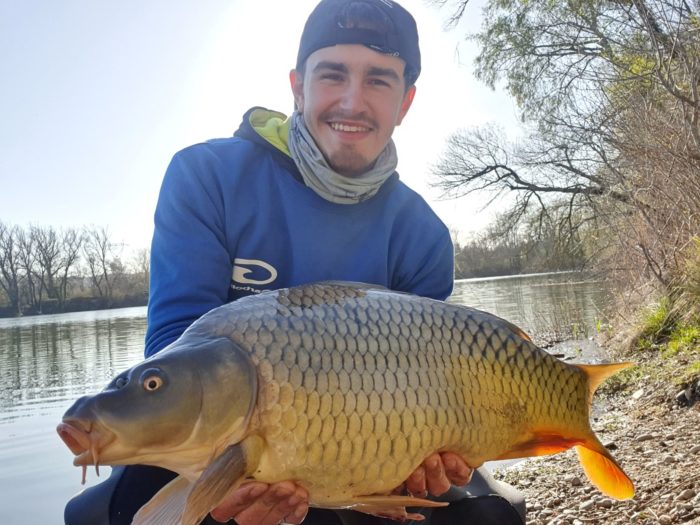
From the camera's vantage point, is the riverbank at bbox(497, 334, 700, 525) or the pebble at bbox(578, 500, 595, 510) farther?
the pebble at bbox(578, 500, 595, 510)

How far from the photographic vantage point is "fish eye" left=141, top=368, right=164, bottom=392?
42.1 inches

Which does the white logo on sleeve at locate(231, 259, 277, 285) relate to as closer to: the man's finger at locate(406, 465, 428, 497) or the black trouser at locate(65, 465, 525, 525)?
the black trouser at locate(65, 465, 525, 525)

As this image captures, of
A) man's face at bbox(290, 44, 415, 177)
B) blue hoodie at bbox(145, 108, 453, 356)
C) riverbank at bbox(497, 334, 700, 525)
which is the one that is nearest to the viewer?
blue hoodie at bbox(145, 108, 453, 356)

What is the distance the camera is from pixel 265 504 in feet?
3.98

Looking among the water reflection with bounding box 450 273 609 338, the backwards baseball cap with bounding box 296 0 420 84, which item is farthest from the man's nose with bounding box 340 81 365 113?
the water reflection with bounding box 450 273 609 338

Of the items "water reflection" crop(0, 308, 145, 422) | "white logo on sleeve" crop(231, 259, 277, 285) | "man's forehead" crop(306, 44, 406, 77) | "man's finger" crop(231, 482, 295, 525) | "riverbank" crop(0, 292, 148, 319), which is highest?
"man's forehead" crop(306, 44, 406, 77)

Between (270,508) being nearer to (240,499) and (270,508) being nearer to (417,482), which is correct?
(240,499)

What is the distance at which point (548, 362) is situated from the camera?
4.69ft

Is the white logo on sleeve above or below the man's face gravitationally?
below

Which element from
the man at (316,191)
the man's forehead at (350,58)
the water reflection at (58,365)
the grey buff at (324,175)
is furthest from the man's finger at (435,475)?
the water reflection at (58,365)

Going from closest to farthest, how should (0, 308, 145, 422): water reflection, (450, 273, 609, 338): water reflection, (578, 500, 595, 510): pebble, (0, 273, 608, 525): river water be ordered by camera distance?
(578, 500, 595, 510): pebble < (0, 273, 608, 525): river water < (0, 308, 145, 422): water reflection < (450, 273, 609, 338): water reflection

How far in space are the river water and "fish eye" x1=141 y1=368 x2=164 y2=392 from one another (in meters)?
3.48

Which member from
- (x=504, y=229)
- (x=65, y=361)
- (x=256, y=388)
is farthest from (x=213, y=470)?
(x=504, y=229)

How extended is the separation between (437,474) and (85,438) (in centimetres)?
70
